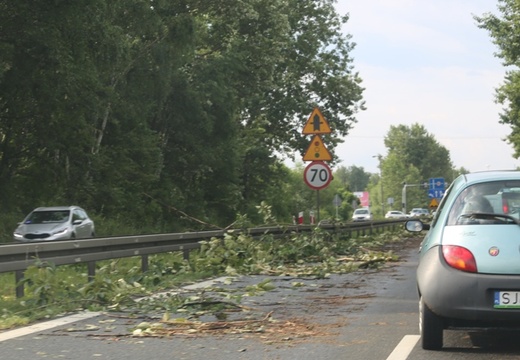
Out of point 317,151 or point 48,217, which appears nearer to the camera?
point 317,151

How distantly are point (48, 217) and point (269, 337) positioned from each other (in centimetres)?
2277

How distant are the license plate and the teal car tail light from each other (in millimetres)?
261

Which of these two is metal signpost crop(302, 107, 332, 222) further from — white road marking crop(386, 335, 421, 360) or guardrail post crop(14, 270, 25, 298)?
white road marking crop(386, 335, 421, 360)

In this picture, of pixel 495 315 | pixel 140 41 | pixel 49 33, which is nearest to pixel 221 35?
pixel 140 41

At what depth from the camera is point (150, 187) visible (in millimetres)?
41656

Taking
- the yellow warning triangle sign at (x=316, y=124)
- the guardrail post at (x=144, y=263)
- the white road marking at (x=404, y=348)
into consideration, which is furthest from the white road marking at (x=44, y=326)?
the yellow warning triangle sign at (x=316, y=124)

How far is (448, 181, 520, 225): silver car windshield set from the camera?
774cm

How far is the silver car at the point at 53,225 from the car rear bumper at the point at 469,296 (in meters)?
22.3

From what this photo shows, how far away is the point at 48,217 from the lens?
30469mm

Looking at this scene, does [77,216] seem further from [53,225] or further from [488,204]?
[488,204]

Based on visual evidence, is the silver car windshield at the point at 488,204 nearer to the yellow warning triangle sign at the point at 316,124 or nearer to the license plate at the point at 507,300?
the license plate at the point at 507,300

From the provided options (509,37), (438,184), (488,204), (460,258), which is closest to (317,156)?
(488,204)

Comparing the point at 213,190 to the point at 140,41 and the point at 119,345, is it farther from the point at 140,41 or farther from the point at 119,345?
the point at 119,345

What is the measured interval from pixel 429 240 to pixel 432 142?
189m
